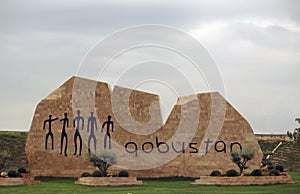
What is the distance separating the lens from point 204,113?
4159 centimetres

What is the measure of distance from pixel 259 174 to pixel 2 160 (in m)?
15.7

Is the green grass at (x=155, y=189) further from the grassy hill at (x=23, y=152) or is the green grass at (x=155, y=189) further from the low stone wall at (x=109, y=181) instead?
the grassy hill at (x=23, y=152)

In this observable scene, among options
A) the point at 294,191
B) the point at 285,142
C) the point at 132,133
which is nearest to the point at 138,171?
the point at 132,133

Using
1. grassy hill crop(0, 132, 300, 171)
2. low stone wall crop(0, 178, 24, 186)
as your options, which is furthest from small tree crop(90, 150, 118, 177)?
grassy hill crop(0, 132, 300, 171)

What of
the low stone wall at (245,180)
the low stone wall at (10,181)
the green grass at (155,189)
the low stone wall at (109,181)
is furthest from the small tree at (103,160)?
the low stone wall at (245,180)

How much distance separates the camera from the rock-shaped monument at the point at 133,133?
40.7 meters

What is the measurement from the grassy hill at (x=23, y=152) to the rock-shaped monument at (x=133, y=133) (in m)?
7.88

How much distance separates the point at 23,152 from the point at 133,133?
14.8 m

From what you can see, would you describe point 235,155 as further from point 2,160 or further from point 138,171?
point 2,160

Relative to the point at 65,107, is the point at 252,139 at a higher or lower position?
lower

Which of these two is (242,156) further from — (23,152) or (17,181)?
(23,152)

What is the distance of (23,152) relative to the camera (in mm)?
52281

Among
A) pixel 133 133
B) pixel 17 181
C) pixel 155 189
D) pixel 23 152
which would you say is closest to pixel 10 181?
pixel 17 181

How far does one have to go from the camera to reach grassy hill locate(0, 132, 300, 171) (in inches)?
1956
